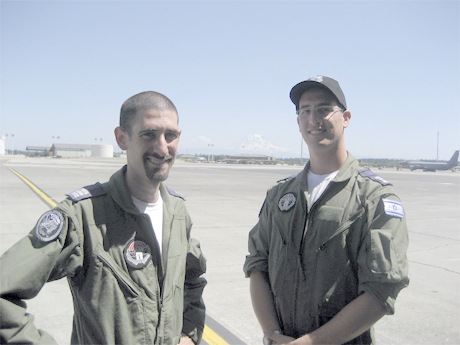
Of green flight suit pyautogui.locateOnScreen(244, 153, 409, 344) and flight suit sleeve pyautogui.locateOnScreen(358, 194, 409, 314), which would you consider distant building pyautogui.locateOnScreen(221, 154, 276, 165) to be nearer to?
green flight suit pyautogui.locateOnScreen(244, 153, 409, 344)

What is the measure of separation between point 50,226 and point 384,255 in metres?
Result: 1.49

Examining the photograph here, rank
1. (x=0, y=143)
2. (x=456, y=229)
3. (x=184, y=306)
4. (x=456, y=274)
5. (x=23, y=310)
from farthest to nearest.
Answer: (x=0, y=143) → (x=456, y=229) → (x=456, y=274) → (x=184, y=306) → (x=23, y=310)

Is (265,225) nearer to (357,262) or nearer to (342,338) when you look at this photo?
(357,262)

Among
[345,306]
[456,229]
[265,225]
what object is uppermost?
[265,225]

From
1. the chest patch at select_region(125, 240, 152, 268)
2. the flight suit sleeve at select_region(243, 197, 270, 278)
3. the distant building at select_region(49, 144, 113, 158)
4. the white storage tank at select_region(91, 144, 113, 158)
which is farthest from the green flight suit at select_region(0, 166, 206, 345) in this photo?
the white storage tank at select_region(91, 144, 113, 158)

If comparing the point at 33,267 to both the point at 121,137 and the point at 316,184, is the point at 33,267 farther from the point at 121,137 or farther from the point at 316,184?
the point at 316,184

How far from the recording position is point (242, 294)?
5137 mm

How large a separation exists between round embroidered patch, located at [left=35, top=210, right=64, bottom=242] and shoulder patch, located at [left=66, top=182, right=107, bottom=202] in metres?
0.18

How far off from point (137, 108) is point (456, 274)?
5898 millimetres

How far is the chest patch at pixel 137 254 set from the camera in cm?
198

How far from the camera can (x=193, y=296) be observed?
239 cm

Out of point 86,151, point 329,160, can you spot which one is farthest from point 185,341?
point 86,151

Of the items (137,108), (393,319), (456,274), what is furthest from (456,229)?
(137,108)

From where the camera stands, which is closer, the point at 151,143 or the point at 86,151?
the point at 151,143
